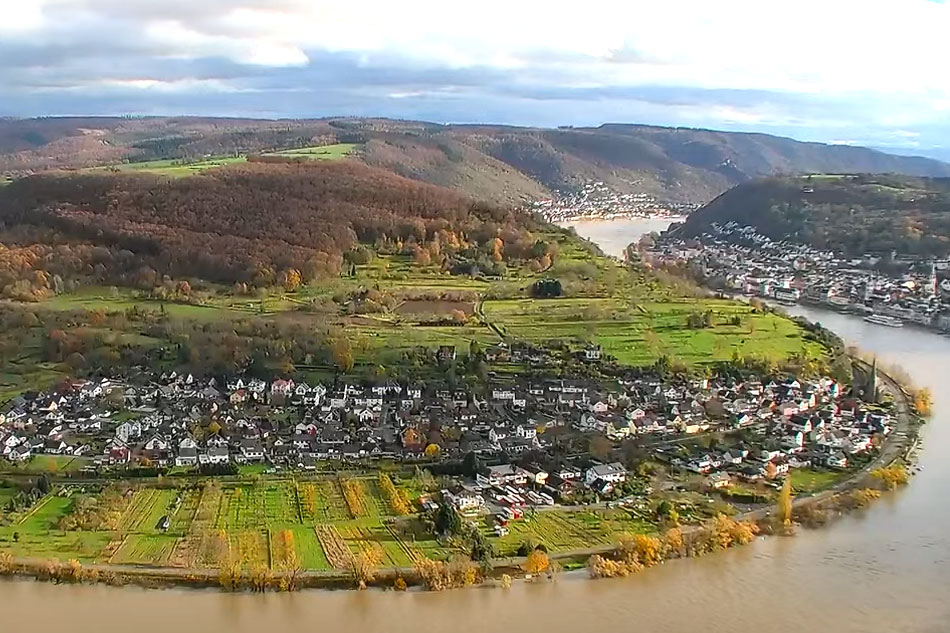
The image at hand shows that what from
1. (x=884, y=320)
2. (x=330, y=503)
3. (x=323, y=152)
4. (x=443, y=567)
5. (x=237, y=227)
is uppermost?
(x=323, y=152)

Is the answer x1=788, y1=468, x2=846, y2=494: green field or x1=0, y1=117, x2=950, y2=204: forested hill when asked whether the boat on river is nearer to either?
x1=788, y1=468, x2=846, y2=494: green field

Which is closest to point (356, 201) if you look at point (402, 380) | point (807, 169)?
point (402, 380)

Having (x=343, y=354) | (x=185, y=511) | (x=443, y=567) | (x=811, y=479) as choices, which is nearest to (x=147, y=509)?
(x=185, y=511)

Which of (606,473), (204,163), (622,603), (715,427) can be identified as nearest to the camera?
(622,603)

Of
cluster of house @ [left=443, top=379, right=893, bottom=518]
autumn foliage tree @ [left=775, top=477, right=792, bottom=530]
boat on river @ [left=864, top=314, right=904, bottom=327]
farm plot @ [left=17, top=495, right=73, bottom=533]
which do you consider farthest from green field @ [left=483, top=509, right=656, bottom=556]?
boat on river @ [left=864, top=314, right=904, bottom=327]

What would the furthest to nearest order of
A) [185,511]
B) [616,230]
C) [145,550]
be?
[616,230], [185,511], [145,550]

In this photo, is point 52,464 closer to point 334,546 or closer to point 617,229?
point 334,546
